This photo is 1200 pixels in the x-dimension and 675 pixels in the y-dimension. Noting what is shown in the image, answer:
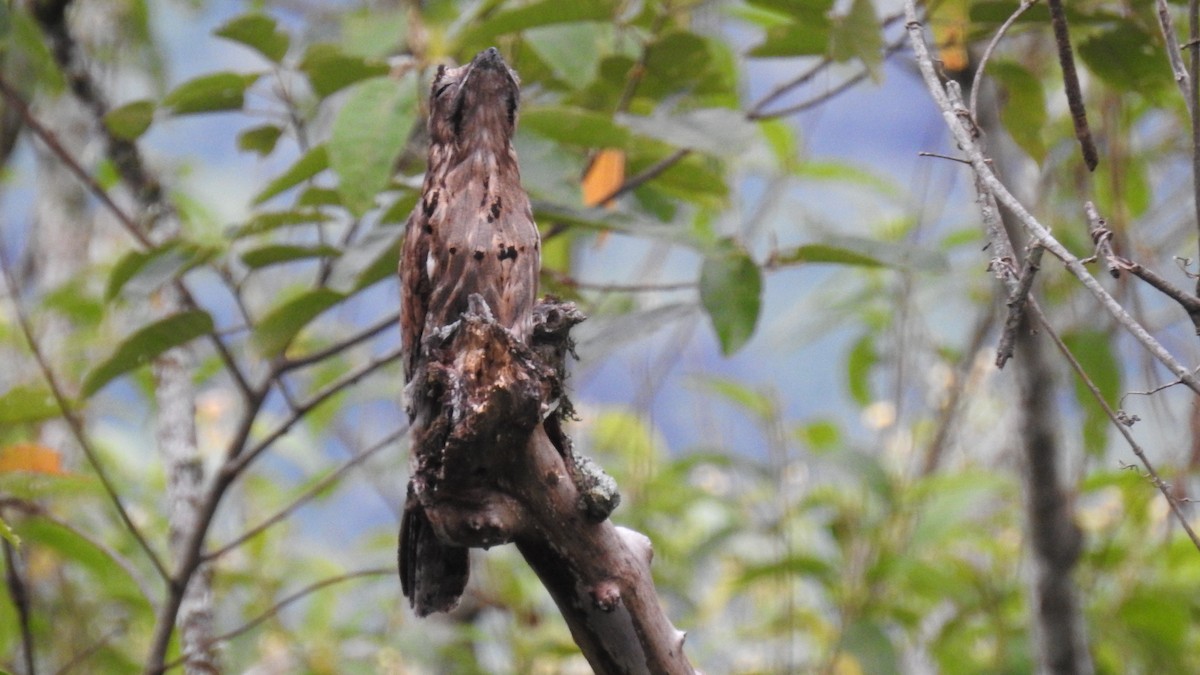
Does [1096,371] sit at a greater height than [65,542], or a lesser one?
greater

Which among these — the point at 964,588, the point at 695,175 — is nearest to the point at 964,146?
the point at 695,175

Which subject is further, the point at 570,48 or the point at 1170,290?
the point at 570,48

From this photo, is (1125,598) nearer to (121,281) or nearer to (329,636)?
(329,636)

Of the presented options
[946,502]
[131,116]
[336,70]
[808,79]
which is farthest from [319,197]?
[946,502]

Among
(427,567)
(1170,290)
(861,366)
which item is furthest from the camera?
(861,366)

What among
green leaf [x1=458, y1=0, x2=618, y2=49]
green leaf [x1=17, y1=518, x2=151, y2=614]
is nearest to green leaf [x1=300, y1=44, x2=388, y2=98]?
green leaf [x1=458, y1=0, x2=618, y2=49]

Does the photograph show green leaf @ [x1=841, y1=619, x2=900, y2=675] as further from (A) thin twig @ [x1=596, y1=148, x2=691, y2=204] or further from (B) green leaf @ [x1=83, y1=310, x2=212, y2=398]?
(B) green leaf @ [x1=83, y1=310, x2=212, y2=398]

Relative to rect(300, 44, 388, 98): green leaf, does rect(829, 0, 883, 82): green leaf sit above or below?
above

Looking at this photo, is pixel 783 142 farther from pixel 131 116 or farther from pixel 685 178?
pixel 131 116
